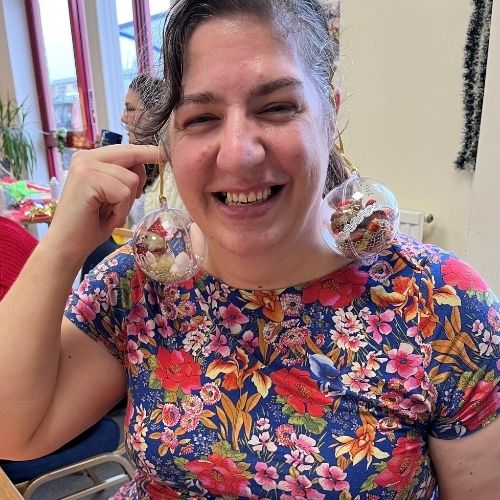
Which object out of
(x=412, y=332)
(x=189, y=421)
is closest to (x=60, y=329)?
(x=189, y=421)

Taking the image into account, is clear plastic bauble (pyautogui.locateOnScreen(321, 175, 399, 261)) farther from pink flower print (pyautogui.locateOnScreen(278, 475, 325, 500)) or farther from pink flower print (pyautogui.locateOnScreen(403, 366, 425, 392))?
pink flower print (pyautogui.locateOnScreen(278, 475, 325, 500))

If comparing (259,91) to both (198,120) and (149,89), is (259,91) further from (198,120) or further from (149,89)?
(149,89)

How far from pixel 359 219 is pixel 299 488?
1.44 ft

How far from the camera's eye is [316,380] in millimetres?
872

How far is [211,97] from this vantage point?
0.81m

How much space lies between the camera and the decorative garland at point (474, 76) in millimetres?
1647

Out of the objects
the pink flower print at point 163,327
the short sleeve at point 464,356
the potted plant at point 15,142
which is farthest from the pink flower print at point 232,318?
the potted plant at point 15,142

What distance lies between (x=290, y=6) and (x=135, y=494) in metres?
0.94

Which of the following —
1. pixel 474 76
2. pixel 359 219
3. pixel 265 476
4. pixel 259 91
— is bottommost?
pixel 265 476

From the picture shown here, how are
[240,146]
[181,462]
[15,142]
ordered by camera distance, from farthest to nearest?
[15,142] < [181,462] < [240,146]

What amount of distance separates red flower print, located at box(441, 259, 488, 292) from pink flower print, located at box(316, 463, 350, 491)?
345mm

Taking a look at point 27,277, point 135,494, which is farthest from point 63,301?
point 135,494

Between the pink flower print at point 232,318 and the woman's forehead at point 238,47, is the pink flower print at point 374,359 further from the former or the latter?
the woman's forehead at point 238,47

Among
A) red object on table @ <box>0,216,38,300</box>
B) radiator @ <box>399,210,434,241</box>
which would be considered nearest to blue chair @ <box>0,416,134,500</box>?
red object on table @ <box>0,216,38,300</box>
